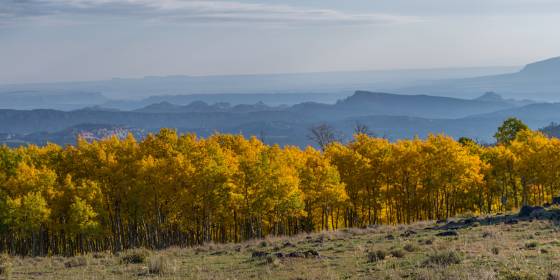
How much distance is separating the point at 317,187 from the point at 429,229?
27737 millimetres

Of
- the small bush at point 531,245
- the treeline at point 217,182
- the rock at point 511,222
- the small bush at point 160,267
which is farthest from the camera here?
the treeline at point 217,182

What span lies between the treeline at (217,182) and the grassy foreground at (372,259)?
20.0 m

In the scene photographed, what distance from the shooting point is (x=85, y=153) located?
67312 mm

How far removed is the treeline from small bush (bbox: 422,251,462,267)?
115 feet

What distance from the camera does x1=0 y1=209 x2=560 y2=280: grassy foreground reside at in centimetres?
2155

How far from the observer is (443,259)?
75.5 feet

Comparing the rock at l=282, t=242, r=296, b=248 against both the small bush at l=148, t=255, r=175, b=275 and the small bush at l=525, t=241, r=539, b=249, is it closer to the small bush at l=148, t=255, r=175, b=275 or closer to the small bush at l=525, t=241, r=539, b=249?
the small bush at l=148, t=255, r=175, b=275

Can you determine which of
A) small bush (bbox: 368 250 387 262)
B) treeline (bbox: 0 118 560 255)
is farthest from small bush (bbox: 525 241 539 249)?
treeline (bbox: 0 118 560 255)

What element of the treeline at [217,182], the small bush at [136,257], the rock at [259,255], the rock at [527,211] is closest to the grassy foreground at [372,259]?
the small bush at [136,257]

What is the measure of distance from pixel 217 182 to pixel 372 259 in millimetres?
33326

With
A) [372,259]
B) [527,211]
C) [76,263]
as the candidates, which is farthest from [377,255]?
[527,211]

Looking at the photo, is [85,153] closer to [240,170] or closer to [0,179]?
[0,179]

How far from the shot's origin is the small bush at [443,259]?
22.6m

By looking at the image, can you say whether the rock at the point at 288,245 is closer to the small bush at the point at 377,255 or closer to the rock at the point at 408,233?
the rock at the point at 408,233
